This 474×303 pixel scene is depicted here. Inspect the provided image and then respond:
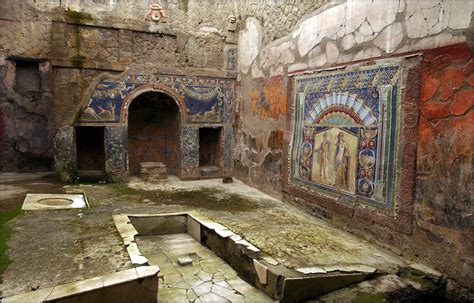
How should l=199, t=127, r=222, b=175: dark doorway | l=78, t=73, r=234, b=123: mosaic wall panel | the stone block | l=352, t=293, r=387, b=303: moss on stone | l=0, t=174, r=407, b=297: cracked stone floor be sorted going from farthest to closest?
l=199, t=127, r=222, b=175: dark doorway, the stone block, l=78, t=73, r=234, b=123: mosaic wall panel, l=0, t=174, r=407, b=297: cracked stone floor, l=352, t=293, r=387, b=303: moss on stone

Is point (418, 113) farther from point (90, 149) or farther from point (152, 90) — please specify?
point (90, 149)

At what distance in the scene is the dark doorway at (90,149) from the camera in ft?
25.1

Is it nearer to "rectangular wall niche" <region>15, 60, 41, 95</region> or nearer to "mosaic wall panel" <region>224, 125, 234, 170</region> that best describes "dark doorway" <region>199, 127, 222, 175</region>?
"mosaic wall panel" <region>224, 125, 234, 170</region>

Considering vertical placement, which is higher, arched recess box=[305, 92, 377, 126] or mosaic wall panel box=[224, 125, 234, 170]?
arched recess box=[305, 92, 377, 126]

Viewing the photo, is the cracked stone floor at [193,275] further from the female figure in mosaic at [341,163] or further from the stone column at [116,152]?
the stone column at [116,152]

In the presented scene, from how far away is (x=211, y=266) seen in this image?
3.98m

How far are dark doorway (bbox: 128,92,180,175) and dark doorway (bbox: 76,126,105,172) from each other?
24.4 inches

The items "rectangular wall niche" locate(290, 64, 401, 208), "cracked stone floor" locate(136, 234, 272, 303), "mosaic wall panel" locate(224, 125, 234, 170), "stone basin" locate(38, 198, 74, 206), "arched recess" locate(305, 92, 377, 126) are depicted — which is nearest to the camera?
"cracked stone floor" locate(136, 234, 272, 303)

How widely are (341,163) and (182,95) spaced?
157 inches

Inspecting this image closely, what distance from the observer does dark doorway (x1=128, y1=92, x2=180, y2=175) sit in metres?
8.05

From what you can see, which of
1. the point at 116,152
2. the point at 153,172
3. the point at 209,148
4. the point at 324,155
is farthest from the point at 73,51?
the point at 324,155

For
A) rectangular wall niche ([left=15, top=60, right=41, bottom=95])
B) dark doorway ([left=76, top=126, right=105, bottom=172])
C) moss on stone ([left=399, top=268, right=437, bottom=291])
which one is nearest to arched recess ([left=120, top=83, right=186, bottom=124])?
dark doorway ([left=76, top=126, right=105, bottom=172])

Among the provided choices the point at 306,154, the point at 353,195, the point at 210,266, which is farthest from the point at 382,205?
the point at 210,266

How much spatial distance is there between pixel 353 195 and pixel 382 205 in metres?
0.46
